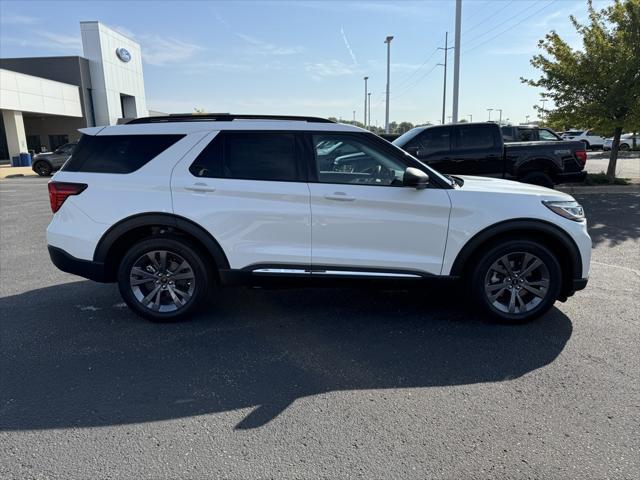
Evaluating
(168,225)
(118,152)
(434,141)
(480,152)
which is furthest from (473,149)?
(118,152)

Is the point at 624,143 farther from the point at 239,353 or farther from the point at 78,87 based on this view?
the point at 78,87

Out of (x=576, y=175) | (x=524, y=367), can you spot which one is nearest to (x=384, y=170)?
(x=524, y=367)

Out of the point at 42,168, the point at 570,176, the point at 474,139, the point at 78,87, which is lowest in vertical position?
the point at 42,168

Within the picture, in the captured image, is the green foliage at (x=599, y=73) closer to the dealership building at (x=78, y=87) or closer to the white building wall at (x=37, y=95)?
the white building wall at (x=37, y=95)

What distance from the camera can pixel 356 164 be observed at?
13.7ft

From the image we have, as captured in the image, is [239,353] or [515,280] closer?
[239,353]

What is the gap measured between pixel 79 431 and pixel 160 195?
6.71 ft

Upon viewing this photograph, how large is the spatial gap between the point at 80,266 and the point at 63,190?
709 mm

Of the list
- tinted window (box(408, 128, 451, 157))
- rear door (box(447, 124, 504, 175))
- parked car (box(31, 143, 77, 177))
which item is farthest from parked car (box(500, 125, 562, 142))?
parked car (box(31, 143, 77, 177))

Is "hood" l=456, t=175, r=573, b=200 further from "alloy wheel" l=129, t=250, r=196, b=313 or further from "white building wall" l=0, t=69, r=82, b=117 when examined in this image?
"white building wall" l=0, t=69, r=82, b=117

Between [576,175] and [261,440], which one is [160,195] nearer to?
[261,440]

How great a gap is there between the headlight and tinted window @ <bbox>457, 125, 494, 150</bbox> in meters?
5.66

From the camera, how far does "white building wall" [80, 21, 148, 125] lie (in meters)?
36.3

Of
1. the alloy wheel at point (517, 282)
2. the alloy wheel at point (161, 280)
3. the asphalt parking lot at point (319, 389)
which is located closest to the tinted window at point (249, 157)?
the alloy wheel at point (161, 280)
